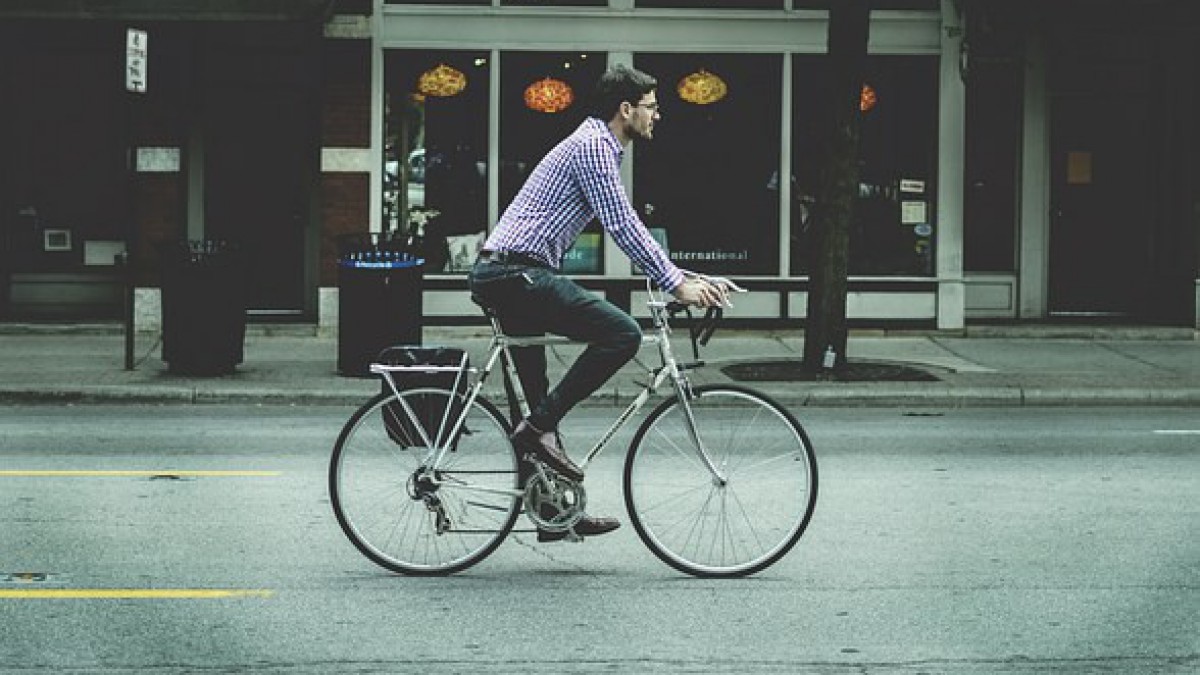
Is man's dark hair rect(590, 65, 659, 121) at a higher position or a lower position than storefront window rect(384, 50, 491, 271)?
lower

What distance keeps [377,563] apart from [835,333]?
9.11 meters

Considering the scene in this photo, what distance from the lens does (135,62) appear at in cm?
1611

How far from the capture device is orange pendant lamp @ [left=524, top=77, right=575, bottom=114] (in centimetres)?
2005

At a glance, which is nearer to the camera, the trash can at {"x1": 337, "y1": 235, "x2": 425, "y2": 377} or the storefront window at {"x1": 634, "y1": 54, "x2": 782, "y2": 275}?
the trash can at {"x1": 337, "y1": 235, "x2": 425, "y2": 377}

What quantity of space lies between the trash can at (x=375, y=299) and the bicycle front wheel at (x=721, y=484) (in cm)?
829

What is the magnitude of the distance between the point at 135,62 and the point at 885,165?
793 centimetres

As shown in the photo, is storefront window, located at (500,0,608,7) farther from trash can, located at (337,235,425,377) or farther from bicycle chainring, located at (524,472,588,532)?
bicycle chainring, located at (524,472,588,532)

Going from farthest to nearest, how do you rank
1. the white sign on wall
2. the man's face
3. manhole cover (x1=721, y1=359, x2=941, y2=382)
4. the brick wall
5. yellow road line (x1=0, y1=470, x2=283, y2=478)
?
the brick wall
manhole cover (x1=721, y1=359, x2=941, y2=382)
the white sign on wall
yellow road line (x1=0, y1=470, x2=283, y2=478)
the man's face

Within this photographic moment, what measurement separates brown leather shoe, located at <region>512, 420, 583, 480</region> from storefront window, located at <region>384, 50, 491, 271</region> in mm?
12382

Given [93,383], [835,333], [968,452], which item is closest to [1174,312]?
[835,333]

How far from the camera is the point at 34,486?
33.8ft

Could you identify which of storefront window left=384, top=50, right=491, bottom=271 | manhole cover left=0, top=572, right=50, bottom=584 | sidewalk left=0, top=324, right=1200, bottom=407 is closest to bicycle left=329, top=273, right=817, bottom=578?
manhole cover left=0, top=572, right=50, bottom=584

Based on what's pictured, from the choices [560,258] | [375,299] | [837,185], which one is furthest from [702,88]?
[560,258]

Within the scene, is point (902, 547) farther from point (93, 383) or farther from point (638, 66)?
point (638, 66)
